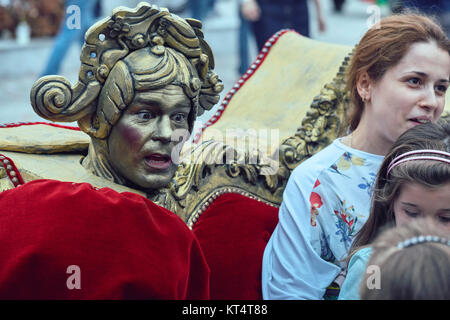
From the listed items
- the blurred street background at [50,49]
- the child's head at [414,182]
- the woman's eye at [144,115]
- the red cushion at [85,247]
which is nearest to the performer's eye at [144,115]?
the woman's eye at [144,115]

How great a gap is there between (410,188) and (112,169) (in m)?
0.77

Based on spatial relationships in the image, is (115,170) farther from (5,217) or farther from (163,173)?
(5,217)

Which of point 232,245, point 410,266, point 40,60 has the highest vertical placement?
point 410,266

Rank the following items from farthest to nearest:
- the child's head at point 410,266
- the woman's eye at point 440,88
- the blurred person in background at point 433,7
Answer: the blurred person in background at point 433,7, the woman's eye at point 440,88, the child's head at point 410,266

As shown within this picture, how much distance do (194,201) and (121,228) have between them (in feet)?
1.97

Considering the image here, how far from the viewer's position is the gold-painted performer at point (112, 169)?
4.70ft

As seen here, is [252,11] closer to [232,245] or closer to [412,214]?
[232,245]

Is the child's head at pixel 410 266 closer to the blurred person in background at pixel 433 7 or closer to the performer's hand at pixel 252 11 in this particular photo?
the blurred person in background at pixel 433 7

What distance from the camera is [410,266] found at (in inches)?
50.2

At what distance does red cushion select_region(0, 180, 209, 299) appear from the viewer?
55.9 inches

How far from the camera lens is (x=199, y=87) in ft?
6.15

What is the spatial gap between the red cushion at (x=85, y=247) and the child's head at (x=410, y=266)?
423mm

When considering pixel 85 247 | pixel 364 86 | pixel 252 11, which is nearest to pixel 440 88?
pixel 364 86

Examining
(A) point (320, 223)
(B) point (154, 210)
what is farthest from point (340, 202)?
(B) point (154, 210)
